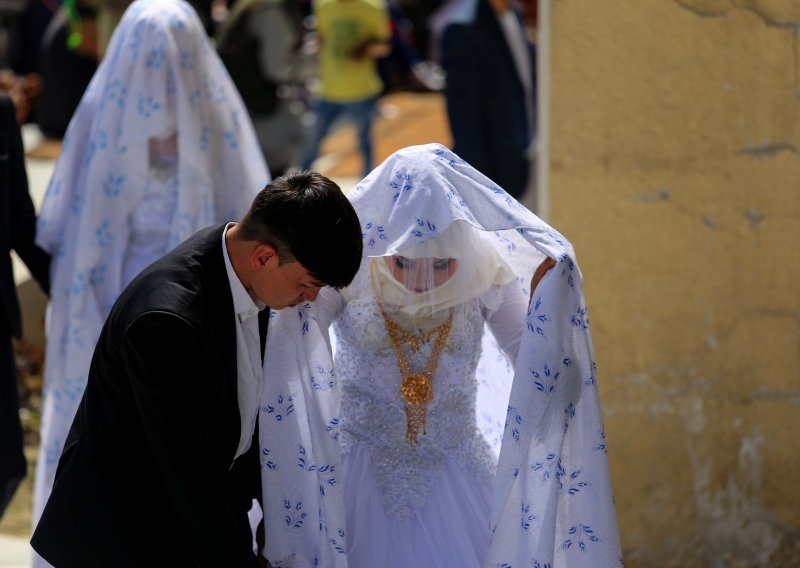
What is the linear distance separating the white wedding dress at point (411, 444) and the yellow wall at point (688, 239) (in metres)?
1.01

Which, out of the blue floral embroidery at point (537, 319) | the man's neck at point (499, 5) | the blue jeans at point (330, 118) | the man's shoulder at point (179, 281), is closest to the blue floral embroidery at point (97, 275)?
the man's shoulder at point (179, 281)

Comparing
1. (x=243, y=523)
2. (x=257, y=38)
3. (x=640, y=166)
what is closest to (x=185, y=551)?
(x=243, y=523)

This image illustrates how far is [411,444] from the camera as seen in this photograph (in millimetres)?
2939

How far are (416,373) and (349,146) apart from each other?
27.1ft

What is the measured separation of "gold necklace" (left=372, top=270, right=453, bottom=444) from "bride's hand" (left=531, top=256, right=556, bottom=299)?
261mm

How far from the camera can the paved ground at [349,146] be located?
248 inches

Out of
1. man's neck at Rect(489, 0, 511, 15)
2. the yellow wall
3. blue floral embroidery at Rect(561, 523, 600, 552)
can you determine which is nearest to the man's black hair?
blue floral embroidery at Rect(561, 523, 600, 552)

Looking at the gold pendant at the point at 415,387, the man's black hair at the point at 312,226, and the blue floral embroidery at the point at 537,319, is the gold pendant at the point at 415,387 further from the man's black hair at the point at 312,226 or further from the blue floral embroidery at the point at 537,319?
the man's black hair at the point at 312,226

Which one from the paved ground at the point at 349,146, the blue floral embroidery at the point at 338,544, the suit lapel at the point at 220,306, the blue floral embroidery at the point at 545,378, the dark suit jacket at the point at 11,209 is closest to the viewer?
the suit lapel at the point at 220,306

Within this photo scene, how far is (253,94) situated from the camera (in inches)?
301

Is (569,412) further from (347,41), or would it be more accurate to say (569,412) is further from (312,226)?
(347,41)

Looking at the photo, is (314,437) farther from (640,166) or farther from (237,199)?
(237,199)

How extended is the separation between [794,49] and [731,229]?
0.57 metres

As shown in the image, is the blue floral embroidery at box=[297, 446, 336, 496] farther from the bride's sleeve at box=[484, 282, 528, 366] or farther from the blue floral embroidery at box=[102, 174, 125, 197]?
the blue floral embroidery at box=[102, 174, 125, 197]
